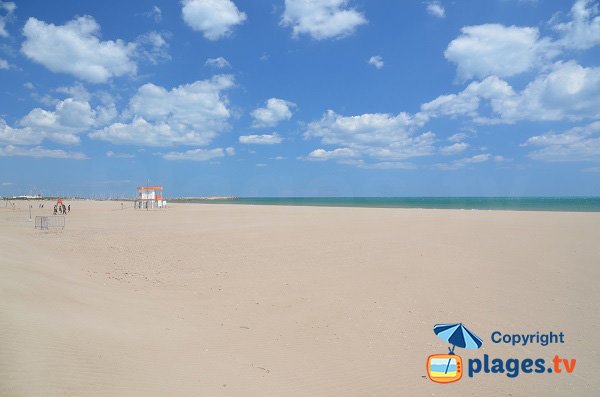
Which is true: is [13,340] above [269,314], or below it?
above

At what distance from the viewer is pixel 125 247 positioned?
50.1 feet

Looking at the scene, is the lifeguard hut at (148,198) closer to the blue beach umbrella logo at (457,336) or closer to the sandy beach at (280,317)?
the sandy beach at (280,317)

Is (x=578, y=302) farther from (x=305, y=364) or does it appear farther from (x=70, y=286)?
(x=70, y=286)

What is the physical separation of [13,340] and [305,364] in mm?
4136

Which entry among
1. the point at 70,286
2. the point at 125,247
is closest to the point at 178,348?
the point at 70,286

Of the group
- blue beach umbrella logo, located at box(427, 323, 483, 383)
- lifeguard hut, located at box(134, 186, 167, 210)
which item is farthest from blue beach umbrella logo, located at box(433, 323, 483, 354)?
lifeguard hut, located at box(134, 186, 167, 210)

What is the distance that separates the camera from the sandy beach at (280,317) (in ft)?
15.9

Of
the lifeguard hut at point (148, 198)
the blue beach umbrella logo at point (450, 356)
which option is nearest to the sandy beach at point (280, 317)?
the blue beach umbrella logo at point (450, 356)

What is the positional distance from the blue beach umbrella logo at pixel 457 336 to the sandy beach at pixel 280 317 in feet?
0.55

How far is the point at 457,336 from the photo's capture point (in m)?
6.80

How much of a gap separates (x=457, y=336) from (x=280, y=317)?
3.54 m

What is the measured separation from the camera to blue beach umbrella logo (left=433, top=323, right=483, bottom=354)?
645cm

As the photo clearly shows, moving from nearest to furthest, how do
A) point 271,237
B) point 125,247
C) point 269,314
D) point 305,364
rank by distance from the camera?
point 305,364 → point 269,314 → point 125,247 → point 271,237

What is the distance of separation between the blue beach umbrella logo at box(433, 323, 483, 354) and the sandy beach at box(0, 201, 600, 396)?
0.17 m
